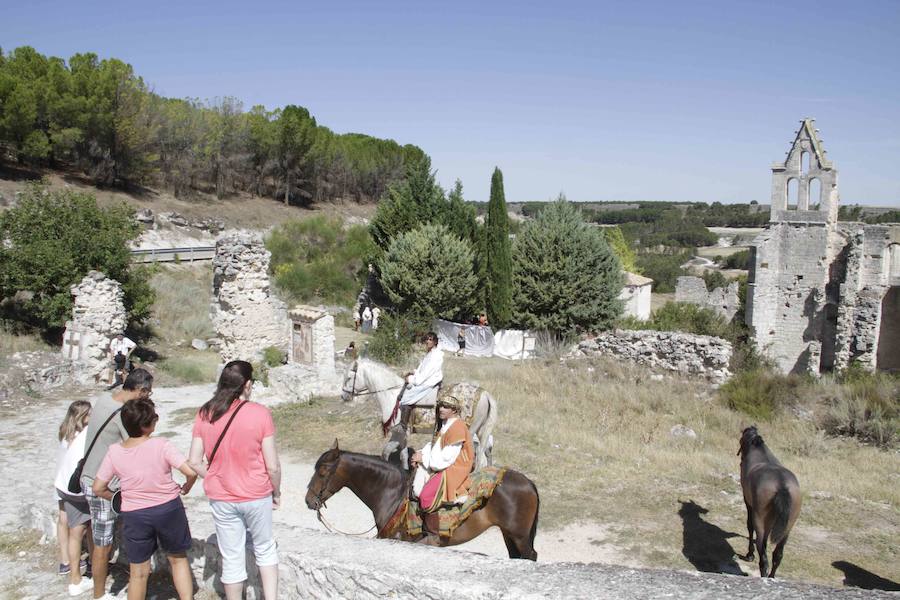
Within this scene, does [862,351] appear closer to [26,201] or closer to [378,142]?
[26,201]

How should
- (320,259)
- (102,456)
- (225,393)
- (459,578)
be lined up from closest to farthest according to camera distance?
1. (459,578)
2. (225,393)
3. (102,456)
4. (320,259)

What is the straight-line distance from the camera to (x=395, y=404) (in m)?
8.29

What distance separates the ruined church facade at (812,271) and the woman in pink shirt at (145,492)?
21.6 metres

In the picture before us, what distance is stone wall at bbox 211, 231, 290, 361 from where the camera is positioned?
15.7 metres

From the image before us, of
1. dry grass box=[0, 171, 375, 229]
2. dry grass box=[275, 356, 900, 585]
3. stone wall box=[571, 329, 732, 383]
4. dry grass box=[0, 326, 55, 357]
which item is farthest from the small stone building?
dry grass box=[0, 326, 55, 357]

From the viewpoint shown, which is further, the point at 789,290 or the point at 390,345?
the point at 789,290

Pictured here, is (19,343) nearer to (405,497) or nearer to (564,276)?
(405,497)

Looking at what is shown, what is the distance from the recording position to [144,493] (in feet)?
13.2

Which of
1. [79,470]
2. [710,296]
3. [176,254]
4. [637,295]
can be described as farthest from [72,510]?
[710,296]

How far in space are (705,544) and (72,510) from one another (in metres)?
5.80

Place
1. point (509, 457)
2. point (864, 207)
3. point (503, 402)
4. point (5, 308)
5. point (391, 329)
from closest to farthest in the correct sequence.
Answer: point (509, 457), point (503, 402), point (5, 308), point (391, 329), point (864, 207)

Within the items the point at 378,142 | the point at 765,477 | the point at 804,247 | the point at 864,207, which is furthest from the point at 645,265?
the point at 765,477

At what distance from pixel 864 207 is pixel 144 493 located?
96426 millimetres

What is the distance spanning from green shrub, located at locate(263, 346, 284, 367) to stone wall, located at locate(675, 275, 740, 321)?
2174cm
